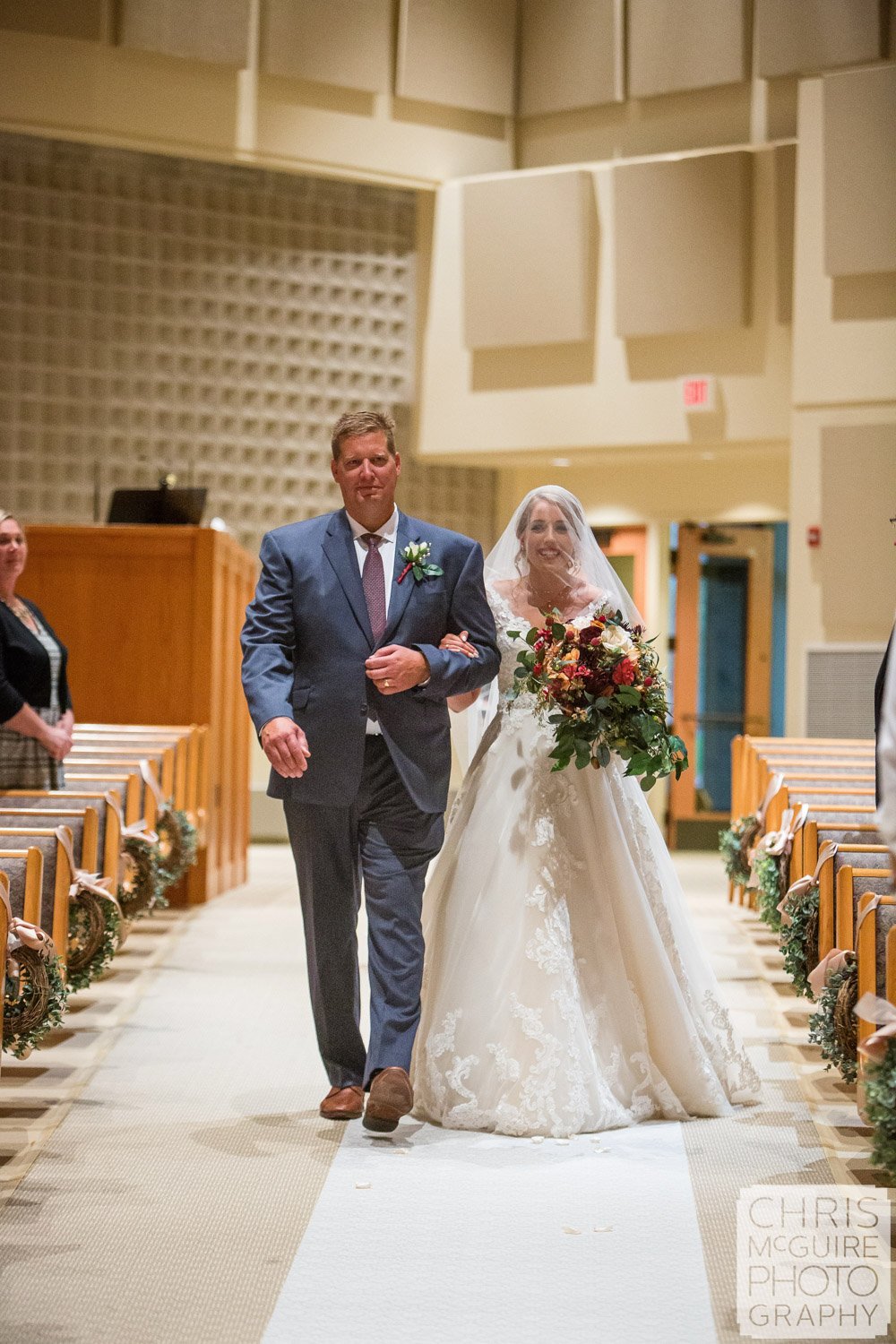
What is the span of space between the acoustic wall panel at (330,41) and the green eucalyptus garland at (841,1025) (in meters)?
8.58

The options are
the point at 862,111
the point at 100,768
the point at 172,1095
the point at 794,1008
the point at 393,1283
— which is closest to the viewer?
the point at 393,1283

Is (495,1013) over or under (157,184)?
under

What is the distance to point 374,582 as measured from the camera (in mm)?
3740

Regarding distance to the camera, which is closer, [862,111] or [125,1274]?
[125,1274]

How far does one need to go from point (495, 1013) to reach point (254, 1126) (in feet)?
2.15

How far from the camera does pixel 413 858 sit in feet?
12.0

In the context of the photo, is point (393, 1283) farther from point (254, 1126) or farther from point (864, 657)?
point (864, 657)

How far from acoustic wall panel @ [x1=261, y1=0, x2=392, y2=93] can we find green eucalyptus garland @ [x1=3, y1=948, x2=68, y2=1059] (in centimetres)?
833

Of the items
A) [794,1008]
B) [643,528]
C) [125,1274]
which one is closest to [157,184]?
[643,528]

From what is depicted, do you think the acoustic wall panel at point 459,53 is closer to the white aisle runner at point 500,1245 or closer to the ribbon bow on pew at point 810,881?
the ribbon bow on pew at point 810,881

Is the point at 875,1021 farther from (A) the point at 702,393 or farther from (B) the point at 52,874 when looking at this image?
(A) the point at 702,393

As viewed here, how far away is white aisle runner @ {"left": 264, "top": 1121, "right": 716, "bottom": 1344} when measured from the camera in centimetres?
246

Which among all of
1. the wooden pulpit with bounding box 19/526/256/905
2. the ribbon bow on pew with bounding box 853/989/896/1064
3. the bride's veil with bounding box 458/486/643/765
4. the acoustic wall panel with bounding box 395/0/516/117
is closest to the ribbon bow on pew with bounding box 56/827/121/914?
the bride's veil with bounding box 458/486/643/765

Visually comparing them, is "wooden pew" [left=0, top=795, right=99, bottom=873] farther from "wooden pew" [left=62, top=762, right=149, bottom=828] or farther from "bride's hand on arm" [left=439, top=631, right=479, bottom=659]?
"bride's hand on arm" [left=439, top=631, right=479, bottom=659]
